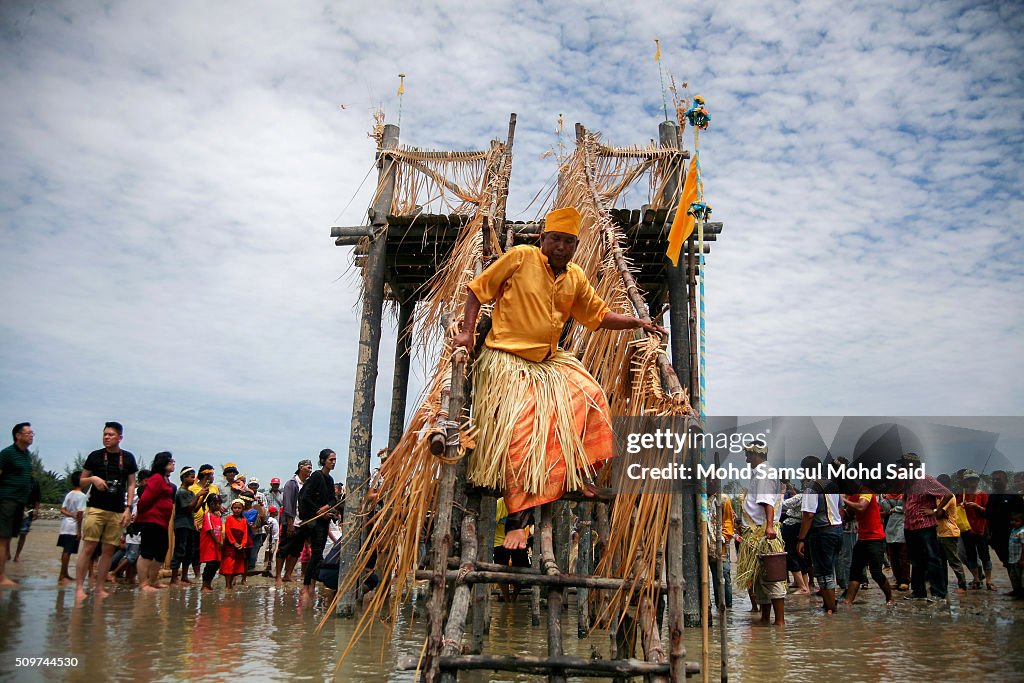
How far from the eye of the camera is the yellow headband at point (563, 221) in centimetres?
381

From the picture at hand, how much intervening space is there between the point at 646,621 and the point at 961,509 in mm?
7991

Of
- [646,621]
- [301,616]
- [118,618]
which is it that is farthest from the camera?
[301,616]

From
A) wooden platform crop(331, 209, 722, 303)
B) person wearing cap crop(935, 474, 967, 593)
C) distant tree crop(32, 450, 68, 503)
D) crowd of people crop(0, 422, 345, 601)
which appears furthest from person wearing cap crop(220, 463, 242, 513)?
distant tree crop(32, 450, 68, 503)

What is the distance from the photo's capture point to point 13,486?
6219mm

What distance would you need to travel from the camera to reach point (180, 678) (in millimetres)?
3689

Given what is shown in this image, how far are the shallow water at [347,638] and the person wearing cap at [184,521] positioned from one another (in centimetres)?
129

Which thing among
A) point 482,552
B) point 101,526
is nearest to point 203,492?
point 101,526

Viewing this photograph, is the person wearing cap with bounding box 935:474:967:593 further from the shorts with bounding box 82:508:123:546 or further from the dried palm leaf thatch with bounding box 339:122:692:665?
the shorts with bounding box 82:508:123:546

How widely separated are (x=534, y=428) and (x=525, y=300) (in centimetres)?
77

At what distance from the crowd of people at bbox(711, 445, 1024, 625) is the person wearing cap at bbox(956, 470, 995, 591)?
0.01 metres

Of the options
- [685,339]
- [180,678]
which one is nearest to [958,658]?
[685,339]

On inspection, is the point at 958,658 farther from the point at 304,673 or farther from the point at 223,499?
the point at 223,499

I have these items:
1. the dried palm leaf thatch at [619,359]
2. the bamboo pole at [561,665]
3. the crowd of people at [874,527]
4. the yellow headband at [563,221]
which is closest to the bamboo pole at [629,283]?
the dried palm leaf thatch at [619,359]

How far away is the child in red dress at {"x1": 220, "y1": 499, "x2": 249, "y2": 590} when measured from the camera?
9.20 m
